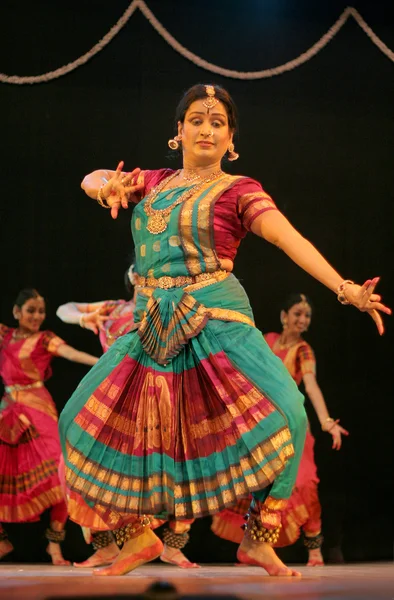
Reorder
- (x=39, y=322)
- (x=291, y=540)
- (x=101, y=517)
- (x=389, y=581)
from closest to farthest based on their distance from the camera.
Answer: (x=389, y=581)
(x=101, y=517)
(x=291, y=540)
(x=39, y=322)

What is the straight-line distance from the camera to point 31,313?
5.43 meters

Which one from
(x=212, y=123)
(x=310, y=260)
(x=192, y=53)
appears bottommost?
(x=310, y=260)

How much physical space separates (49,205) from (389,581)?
3.28 metres

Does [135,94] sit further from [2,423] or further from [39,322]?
[2,423]

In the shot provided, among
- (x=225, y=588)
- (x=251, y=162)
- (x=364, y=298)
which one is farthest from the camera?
(x=251, y=162)

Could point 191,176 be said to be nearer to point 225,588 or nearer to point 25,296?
point 225,588

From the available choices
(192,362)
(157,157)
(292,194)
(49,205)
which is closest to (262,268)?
(292,194)

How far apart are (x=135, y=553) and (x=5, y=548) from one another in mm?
2510

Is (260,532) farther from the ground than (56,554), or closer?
farther from the ground

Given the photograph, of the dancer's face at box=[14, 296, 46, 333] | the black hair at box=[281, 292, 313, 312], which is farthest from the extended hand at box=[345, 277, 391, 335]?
the dancer's face at box=[14, 296, 46, 333]

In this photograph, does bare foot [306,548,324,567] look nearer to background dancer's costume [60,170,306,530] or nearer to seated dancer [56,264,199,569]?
seated dancer [56,264,199,569]

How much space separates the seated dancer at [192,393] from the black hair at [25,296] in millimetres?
2270

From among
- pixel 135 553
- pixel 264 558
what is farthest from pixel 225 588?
pixel 135 553

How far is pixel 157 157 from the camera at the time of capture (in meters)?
5.58
